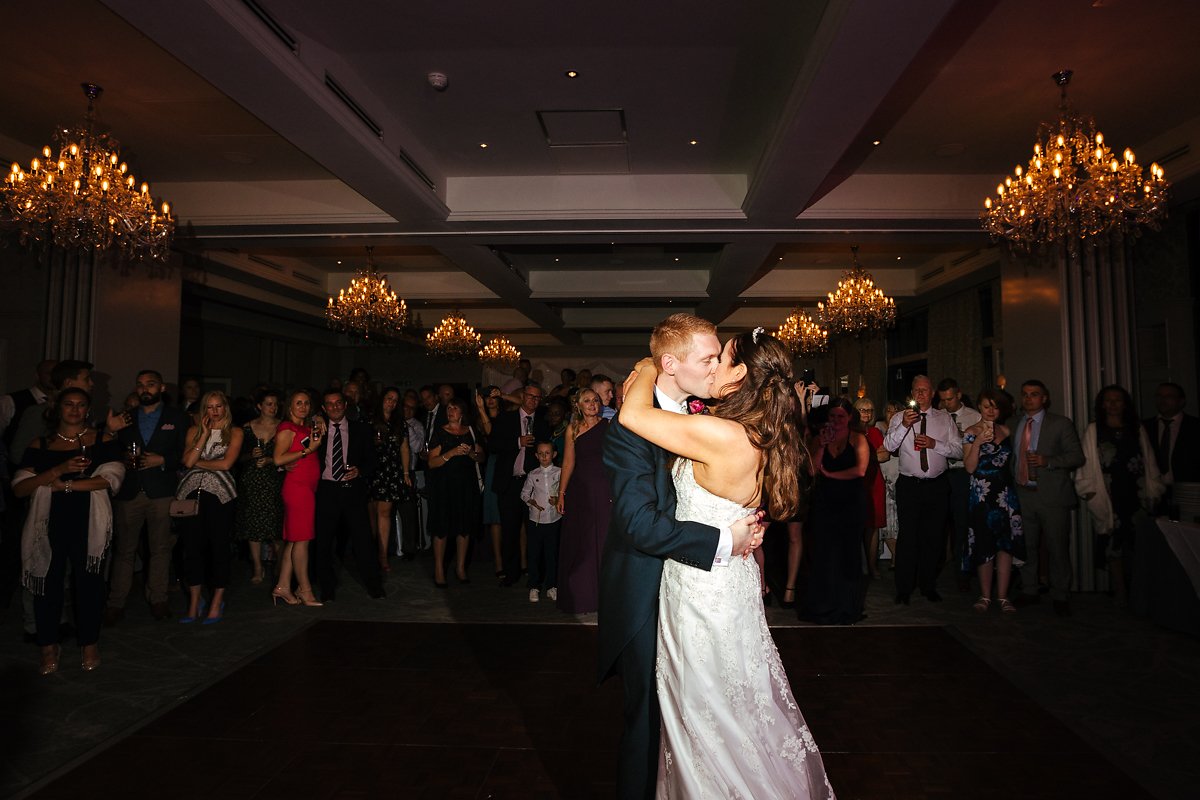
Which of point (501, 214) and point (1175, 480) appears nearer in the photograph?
point (1175, 480)

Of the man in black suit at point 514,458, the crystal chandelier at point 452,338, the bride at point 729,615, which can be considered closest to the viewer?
the bride at point 729,615

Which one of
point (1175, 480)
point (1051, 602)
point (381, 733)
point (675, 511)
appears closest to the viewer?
point (675, 511)

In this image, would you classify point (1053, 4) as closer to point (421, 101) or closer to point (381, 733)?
point (421, 101)

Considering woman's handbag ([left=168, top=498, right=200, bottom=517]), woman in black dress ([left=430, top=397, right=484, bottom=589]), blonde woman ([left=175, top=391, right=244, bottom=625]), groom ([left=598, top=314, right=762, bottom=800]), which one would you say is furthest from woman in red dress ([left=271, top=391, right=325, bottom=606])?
groom ([left=598, top=314, right=762, bottom=800])

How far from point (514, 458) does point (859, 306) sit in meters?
5.26

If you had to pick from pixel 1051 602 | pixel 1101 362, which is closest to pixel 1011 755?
pixel 1051 602

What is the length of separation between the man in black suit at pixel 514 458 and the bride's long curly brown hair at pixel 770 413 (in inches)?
158

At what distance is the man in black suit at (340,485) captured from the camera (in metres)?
5.11

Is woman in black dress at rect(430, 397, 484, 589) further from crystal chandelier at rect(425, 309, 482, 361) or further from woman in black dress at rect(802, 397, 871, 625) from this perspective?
crystal chandelier at rect(425, 309, 482, 361)

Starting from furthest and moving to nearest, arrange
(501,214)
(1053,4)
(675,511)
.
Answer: (501,214)
(1053,4)
(675,511)

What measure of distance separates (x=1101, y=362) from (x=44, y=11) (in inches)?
308

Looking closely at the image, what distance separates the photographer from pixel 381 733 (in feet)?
10.1

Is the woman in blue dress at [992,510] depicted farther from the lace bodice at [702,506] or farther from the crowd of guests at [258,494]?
the lace bodice at [702,506]

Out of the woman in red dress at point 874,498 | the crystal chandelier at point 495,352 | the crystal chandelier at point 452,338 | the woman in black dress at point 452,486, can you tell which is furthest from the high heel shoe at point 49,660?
the crystal chandelier at point 495,352
